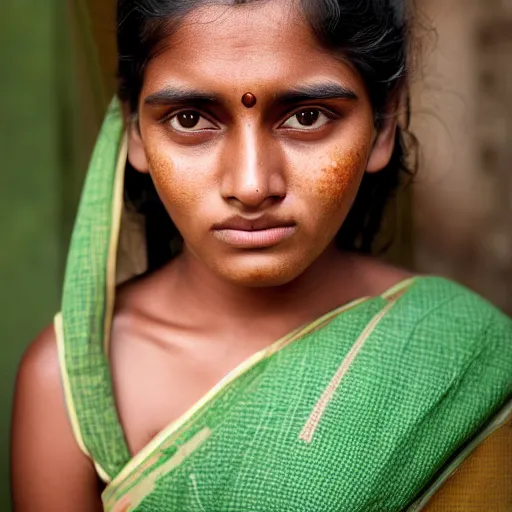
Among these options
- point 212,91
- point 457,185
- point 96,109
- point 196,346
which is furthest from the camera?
point 457,185

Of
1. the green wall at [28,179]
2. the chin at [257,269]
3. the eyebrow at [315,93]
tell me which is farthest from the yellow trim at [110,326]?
the green wall at [28,179]

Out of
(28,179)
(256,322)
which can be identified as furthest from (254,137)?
(28,179)

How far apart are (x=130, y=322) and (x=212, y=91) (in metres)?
0.56

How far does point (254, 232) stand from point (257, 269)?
0.22 ft

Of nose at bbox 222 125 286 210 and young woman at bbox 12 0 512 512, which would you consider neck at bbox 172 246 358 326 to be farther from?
nose at bbox 222 125 286 210

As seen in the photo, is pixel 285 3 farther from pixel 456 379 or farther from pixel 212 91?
pixel 456 379

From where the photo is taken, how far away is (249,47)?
163 centimetres

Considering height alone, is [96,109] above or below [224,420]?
above

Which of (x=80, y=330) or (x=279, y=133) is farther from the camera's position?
(x=80, y=330)

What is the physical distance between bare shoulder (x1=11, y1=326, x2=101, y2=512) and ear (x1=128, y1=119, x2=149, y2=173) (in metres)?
0.38

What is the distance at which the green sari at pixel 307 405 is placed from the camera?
172 centimetres

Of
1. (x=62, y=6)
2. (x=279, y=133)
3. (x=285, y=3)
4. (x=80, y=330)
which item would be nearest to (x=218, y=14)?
(x=285, y=3)

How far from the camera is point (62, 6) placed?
8.21ft

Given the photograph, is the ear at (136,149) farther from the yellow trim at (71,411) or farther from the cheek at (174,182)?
the yellow trim at (71,411)
